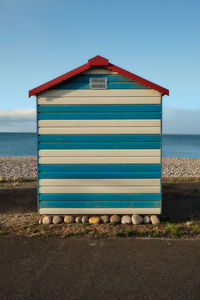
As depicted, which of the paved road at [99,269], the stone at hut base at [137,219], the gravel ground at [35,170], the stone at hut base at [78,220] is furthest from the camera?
the gravel ground at [35,170]

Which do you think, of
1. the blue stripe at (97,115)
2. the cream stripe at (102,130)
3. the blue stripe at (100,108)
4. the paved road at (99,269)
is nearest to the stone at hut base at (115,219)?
the paved road at (99,269)

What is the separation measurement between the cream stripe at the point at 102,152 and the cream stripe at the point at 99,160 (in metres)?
0.10

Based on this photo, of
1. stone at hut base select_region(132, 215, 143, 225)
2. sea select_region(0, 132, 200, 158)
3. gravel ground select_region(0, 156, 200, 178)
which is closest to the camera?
stone at hut base select_region(132, 215, 143, 225)

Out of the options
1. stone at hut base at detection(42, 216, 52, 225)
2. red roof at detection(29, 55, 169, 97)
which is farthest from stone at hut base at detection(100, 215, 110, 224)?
red roof at detection(29, 55, 169, 97)

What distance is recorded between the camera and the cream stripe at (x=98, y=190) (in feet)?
24.1

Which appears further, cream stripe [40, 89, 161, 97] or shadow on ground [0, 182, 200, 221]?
shadow on ground [0, 182, 200, 221]

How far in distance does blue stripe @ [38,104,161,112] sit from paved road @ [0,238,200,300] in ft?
11.6

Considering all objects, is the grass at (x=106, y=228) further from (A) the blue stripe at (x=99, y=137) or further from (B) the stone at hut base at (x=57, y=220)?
(A) the blue stripe at (x=99, y=137)

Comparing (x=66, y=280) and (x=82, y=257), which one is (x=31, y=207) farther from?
(x=66, y=280)

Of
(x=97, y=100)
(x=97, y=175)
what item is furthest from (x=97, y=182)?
(x=97, y=100)

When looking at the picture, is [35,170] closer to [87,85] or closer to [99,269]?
[87,85]

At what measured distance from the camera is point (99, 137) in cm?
730

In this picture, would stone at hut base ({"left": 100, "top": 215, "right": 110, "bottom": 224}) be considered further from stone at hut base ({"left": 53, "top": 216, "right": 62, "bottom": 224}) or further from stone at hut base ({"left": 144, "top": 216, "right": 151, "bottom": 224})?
stone at hut base ({"left": 53, "top": 216, "right": 62, "bottom": 224})

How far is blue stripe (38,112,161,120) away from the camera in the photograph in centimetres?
725
